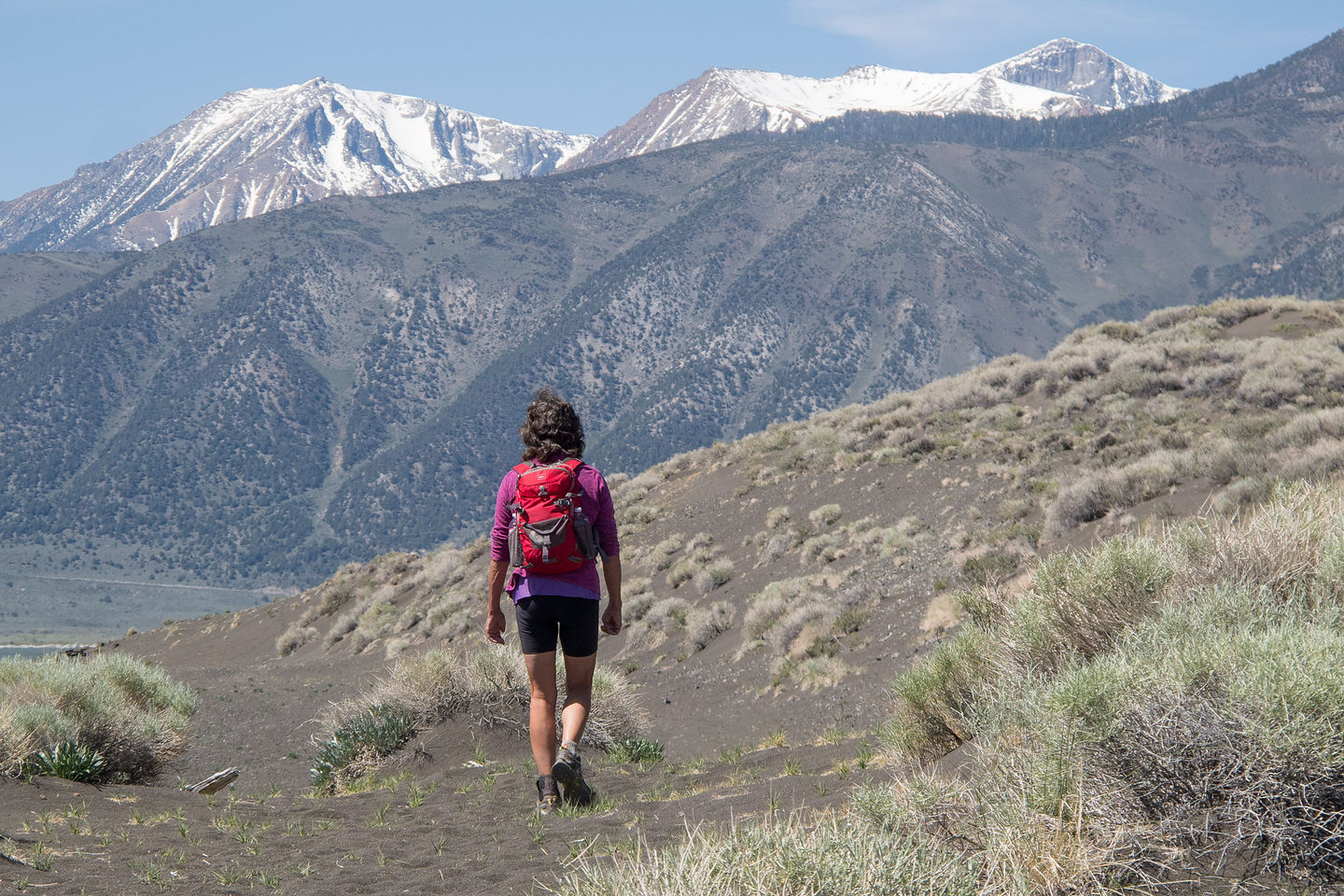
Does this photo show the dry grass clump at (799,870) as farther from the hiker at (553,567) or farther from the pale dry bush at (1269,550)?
the pale dry bush at (1269,550)

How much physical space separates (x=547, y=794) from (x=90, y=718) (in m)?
4.14

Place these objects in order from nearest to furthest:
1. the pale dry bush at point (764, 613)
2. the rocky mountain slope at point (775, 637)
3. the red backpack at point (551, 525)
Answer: the rocky mountain slope at point (775, 637), the red backpack at point (551, 525), the pale dry bush at point (764, 613)

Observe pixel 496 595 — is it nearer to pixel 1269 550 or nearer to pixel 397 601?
pixel 1269 550

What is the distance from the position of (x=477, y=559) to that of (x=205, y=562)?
120 m

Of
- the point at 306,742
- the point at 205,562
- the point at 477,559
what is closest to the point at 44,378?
the point at 205,562

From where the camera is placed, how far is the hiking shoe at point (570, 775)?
558 cm

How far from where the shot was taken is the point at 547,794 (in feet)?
18.5

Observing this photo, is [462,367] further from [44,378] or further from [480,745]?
[480,745]

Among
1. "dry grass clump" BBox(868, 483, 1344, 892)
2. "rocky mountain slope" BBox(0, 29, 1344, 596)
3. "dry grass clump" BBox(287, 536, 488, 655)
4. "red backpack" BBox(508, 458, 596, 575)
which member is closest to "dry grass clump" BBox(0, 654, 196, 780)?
"red backpack" BBox(508, 458, 596, 575)

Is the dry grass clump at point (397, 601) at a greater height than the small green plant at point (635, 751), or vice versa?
the small green plant at point (635, 751)

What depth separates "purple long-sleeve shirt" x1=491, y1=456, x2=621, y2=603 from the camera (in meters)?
5.35

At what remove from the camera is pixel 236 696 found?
1956 cm

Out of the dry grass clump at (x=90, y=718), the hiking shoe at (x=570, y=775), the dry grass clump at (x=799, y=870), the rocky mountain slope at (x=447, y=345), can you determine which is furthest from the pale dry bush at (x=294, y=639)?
the rocky mountain slope at (x=447, y=345)

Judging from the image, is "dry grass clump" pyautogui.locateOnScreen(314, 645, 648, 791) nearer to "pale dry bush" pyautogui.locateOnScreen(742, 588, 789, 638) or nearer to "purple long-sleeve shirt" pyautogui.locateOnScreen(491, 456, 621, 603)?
"purple long-sleeve shirt" pyautogui.locateOnScreen(491, 456, 621, 603)
